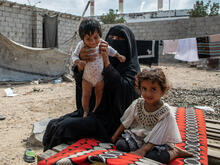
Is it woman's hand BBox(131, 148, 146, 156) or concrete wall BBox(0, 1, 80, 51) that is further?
concrete wall BBox(0, 1, 80, 51)

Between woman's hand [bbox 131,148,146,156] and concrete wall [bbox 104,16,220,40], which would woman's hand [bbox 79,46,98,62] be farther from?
concrete wall [bbox 104,16,220,40]

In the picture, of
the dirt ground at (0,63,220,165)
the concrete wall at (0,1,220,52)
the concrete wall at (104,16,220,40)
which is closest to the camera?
the dirt ground at (0,63,220,165)

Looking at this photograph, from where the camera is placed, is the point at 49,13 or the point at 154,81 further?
the point at 49,13

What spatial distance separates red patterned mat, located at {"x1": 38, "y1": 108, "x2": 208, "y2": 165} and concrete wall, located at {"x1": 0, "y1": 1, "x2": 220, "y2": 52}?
840cm

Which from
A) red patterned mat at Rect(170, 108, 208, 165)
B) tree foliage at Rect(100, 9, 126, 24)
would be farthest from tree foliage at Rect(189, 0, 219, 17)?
red patterned mat at Rect(170, 108, 208, 165)

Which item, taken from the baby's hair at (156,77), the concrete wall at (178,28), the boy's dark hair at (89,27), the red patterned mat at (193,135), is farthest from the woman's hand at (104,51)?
the concrete wall at (178,28)

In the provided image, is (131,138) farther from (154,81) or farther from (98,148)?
(154,81)

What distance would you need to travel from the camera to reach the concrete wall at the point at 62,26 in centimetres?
1011

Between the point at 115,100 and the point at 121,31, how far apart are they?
691 mm

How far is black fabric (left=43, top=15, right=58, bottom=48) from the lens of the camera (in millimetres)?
11367

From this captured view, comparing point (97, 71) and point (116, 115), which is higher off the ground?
point (97, 71)

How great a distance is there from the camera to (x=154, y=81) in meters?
1.58

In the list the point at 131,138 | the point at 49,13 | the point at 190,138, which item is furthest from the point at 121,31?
the point at 49,13

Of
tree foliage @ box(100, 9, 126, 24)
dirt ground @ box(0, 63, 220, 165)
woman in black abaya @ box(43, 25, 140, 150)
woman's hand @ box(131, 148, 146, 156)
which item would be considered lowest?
dirt ground @ box(0, 63, 220, 165)
